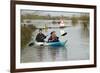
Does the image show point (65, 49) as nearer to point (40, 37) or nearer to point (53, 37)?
point (53, 37)

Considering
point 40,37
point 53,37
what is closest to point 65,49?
point 53,37

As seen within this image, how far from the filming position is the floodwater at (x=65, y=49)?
5.76 feet

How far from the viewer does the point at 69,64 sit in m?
1.87

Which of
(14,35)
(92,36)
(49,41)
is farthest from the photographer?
(92,36)

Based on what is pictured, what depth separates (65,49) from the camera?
6.10ft

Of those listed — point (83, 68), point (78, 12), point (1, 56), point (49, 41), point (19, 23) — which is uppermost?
point (78, 12)

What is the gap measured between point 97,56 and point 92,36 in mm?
221

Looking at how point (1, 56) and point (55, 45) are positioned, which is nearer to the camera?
→ point (1, 56)

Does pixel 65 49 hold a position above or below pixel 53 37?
below

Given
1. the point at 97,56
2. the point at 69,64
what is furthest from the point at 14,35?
the point at 97,56

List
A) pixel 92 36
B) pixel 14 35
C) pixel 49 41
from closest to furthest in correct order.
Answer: pixel 14 35 → pixel 49 41 → pixel 92 36

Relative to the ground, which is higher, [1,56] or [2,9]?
[2,9]

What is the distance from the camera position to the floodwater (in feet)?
5.76

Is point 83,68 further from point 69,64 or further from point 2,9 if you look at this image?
point 2,9
